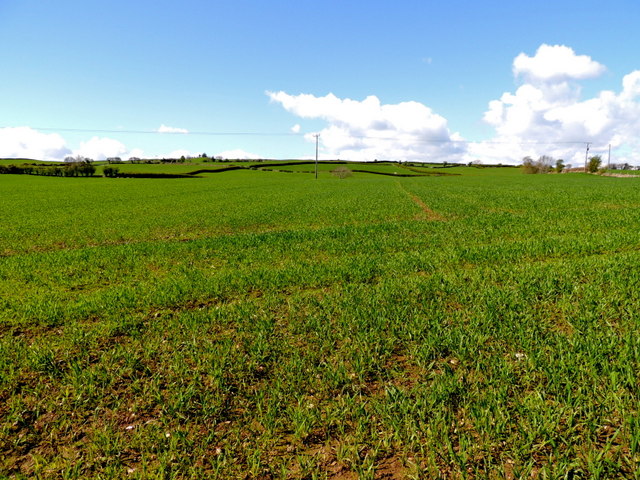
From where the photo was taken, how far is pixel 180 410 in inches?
170

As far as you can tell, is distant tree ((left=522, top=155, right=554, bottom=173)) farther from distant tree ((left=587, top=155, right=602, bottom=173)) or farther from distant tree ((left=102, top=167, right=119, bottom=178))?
distant tree ((left=102, top=167, right=119, bottom=178))

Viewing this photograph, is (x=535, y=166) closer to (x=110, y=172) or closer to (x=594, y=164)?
(x=594, y=164)

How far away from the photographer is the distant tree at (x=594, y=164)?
401 feet

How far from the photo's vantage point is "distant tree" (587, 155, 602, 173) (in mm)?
122375

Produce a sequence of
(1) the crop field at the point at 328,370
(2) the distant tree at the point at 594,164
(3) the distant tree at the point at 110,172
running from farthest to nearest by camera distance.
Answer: (2) the distant tree at the point at 594,164, (3) the distant tree at the point at 110,172, (1) the crop field at the point at 328,370

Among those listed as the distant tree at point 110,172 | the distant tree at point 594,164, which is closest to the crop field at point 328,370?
the distant tree at point 110,172

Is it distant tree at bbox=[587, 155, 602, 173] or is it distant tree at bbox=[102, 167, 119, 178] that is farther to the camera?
distant tree at bbox=[587, 155, 602, 173]

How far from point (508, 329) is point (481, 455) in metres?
2.97

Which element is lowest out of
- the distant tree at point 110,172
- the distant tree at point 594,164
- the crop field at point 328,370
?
the crop field at point 328,370

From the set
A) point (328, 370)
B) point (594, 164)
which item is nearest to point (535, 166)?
point (594, 164)

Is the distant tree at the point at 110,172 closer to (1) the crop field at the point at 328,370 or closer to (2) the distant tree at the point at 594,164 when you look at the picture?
(1) the crop field at the point at 328,370

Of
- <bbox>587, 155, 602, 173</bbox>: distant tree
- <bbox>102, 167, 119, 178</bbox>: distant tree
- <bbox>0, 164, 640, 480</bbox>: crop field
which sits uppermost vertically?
<bbox>587, 155, 602, 173</bbox>: distant tree

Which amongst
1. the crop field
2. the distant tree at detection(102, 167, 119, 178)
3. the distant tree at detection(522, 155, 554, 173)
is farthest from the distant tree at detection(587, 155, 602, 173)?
the distant tree at detection(102, 167, 119, 178)

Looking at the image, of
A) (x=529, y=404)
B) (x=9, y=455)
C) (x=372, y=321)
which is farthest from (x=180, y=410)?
(x=529, y=404)
